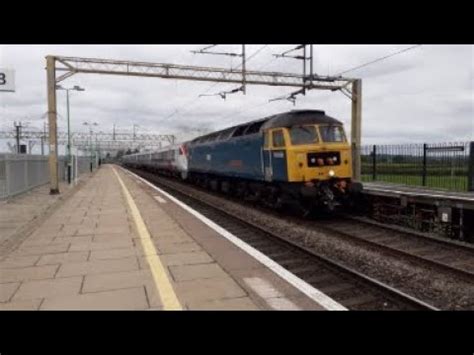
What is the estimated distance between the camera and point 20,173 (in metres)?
21.1

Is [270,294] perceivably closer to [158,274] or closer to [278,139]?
[158,274]

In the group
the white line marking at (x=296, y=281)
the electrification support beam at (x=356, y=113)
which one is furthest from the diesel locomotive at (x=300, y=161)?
the electrification support beam at (x=356, y=113)

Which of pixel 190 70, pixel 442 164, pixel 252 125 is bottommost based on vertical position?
pixel 442 164

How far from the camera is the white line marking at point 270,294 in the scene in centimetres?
553

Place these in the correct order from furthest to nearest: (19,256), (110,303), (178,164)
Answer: (178,164) < (19,256) < (110,303)

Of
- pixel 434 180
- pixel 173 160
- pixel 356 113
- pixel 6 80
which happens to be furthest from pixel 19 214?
pixel 173 160

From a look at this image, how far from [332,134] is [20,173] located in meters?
14.2

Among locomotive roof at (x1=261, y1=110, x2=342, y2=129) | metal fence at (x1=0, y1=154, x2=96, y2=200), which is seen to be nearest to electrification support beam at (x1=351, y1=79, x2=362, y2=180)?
locomotive roof at (x1=261, y1=110, x2=342, y2=129)

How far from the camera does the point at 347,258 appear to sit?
29.1 ft

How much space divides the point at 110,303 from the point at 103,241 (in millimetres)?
4354

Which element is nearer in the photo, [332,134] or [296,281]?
[296,281]

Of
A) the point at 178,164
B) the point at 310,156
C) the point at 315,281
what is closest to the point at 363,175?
the point at 310,156

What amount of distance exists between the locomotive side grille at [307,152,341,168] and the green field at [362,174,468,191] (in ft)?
19.0
